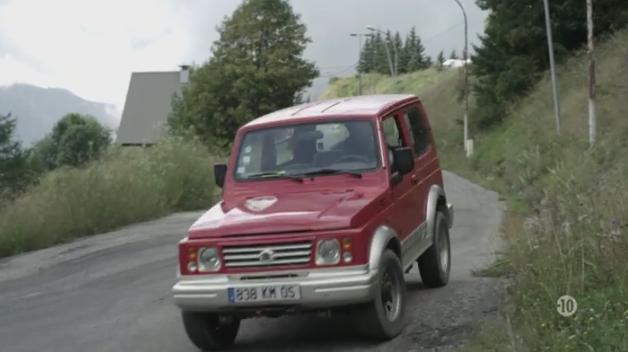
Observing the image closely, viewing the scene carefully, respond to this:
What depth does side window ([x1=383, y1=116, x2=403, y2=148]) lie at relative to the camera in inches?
369

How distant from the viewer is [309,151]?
30.0ft

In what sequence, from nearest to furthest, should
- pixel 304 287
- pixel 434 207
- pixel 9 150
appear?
pixel 304 287
pixel 434 207
pixel 9 150

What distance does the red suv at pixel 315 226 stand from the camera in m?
7.53

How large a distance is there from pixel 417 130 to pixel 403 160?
170cm

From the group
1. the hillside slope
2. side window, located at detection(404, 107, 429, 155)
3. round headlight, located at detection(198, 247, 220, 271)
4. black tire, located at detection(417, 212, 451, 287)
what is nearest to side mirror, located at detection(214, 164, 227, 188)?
round headlight, located at detection(198, 247, 220, 271)

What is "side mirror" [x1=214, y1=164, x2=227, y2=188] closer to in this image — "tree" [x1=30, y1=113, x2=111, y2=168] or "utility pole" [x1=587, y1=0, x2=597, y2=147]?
"utility pole" [x1=587, y1=0, x2=597, y2=147]

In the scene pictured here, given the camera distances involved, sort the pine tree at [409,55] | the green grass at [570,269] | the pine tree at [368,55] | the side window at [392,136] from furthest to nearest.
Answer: the pine tree at [368,55] < the pine tree at [409,55] < the side window at [392,136] < the green grass at [570,269]

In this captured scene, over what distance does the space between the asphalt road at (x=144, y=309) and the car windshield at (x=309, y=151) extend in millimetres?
1457

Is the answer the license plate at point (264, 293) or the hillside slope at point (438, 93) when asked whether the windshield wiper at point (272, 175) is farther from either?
the hillside slope at point (438, 93)

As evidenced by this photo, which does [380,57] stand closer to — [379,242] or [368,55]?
[368,55]

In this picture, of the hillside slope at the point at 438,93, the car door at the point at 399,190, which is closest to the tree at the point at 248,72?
the hillside slope at the point at 438,93

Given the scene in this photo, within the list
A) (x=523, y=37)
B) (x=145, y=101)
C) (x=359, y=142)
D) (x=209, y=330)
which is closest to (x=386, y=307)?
(x=209, y=330)

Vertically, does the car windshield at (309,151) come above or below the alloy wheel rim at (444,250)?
above

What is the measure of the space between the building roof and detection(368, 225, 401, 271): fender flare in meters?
94.5
